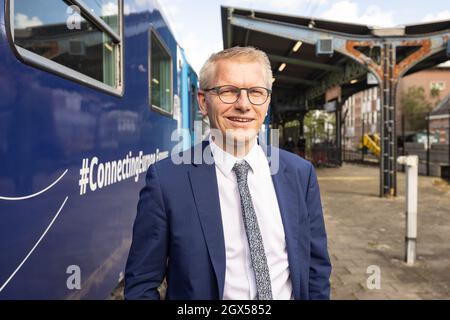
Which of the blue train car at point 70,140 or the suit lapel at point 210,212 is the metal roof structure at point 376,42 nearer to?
the blue train car at point 70,140

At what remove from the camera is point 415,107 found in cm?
5144

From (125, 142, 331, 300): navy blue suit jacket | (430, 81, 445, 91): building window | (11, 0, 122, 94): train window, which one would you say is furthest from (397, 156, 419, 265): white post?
(430, 81, 445, 91): building window

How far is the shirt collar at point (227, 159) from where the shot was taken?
162 centimetres

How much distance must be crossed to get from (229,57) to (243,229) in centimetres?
59

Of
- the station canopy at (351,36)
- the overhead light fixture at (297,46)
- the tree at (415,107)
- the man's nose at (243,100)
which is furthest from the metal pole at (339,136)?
the tree at (415,107)

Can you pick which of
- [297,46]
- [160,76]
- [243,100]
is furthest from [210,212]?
[297,46]

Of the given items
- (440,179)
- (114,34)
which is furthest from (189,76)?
(440,179)

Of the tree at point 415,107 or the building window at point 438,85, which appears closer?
the tree at point 415,107

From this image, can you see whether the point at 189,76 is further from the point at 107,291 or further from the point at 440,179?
the point at 440,179

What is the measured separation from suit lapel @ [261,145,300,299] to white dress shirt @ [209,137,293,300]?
23 mm

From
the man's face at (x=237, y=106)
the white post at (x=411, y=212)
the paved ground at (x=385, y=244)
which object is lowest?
the paved ground at (x=385, y=244)

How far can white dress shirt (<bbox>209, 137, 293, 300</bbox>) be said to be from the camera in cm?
154

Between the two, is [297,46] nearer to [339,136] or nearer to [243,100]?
[339,136]

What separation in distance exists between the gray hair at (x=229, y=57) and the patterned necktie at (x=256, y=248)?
40 centimetres
